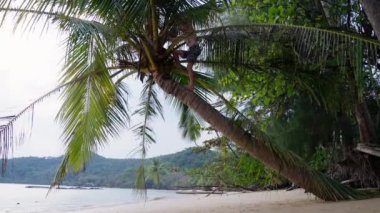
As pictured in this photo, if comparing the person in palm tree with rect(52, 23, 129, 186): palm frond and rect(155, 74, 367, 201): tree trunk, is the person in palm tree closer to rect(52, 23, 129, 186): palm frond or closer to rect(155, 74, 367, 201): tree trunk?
rect(155, 74, 367, 201): tree trunk

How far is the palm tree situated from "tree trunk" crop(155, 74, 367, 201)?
16mm

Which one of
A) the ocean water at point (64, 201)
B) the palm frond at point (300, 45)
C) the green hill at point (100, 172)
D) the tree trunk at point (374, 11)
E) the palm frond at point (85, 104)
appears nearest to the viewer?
the tree trunk at point (374, 11)

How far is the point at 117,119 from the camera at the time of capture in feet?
27.4

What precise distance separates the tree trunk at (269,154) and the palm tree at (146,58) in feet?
0.05

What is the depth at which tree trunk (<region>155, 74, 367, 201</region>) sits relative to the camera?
279 inches

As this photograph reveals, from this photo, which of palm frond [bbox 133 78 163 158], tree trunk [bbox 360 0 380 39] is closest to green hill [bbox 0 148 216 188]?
palm frond [bbox 133 78 163 158]

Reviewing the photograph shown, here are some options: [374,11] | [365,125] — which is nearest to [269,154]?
[374,11]

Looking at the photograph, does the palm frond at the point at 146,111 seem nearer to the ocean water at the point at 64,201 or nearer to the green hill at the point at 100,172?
the ocean water at the point at 64,201

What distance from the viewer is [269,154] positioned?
7094mm

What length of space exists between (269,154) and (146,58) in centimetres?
255

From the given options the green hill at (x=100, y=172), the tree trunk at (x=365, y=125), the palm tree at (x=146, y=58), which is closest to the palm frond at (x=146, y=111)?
the palm tree at (x=146, y=58)

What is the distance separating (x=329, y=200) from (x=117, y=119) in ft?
13.2

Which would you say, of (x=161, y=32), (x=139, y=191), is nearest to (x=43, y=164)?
(x=139, y=191)

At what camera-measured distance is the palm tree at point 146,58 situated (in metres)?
6.25
